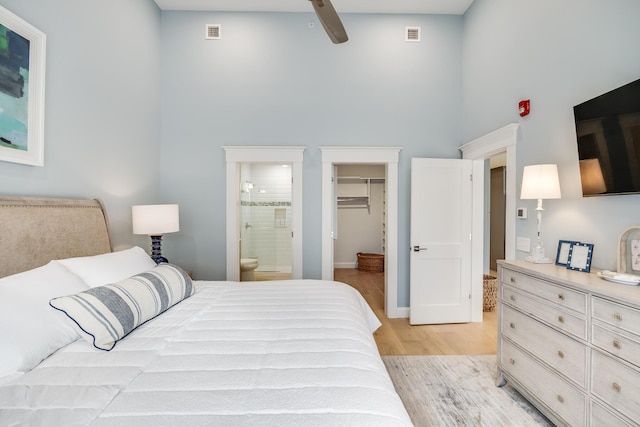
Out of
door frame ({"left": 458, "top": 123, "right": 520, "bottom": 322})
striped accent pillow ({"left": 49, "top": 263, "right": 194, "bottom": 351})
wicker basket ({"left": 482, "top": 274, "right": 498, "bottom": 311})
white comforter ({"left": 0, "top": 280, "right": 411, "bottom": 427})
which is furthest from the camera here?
wicker basket ({"left": 482, "top": 274, "right": 498, "bottom": 311})

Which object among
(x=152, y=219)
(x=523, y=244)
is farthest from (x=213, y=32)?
(x=523, y=244)

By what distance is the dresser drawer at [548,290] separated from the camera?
1583mm

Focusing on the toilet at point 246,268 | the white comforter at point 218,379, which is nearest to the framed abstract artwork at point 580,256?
the white comforter at point 218,379

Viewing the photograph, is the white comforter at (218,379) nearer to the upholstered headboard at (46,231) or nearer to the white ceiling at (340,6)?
the upholstered headboard at (46,231)

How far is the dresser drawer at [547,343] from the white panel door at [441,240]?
1336mm

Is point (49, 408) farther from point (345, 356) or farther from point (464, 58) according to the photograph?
point (464, 58)

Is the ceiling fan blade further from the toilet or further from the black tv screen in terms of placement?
the toilet

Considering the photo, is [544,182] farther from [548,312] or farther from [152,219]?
[152,219]

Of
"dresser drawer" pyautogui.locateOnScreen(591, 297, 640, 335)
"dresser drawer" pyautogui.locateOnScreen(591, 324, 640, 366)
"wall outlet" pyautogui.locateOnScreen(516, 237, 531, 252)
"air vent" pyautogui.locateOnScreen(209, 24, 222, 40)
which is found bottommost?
"dresser drawer" pyautogui.locateOnScreen(591, 324, 640, 366)

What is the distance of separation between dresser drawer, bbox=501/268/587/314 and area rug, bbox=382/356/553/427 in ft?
2.68

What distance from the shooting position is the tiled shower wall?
4.87 m

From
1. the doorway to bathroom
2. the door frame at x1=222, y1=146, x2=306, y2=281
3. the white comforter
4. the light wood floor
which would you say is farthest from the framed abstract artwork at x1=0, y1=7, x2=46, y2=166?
the light wood floor

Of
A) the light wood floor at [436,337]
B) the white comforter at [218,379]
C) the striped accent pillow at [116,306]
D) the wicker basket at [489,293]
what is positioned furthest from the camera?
the wicker basket at [489,293]

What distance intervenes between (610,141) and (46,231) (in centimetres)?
349
